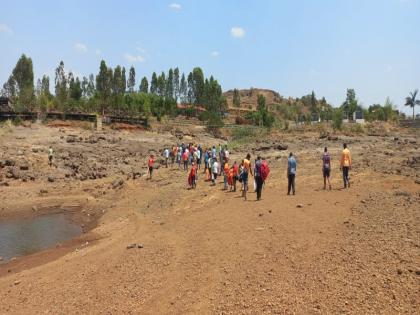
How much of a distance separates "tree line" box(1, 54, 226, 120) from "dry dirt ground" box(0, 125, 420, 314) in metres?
37.1

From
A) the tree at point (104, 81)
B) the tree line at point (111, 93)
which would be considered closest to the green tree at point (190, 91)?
the tree line at point (111, 93)

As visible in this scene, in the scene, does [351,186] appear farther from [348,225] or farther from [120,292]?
[120,292]

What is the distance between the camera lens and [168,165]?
104 ft

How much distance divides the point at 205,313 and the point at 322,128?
49.9 metres

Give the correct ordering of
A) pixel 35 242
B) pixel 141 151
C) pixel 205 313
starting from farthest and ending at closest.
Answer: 1. pixel 141 151
2. pixel 35 242
3. pixel 205 313

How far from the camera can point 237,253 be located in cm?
1106

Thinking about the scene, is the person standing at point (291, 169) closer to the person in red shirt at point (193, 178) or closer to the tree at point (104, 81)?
the person in red shirt at point (193, 178)

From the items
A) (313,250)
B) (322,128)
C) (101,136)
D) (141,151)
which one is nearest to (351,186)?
(313,250)

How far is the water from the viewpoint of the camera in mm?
16297

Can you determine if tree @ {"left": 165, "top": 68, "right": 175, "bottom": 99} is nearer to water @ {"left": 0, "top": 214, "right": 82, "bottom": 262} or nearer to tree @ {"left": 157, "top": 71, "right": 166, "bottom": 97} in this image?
tree @ {"left": 157, "top": 71, "right": 166, "bottom": 97}

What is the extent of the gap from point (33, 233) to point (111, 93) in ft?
192

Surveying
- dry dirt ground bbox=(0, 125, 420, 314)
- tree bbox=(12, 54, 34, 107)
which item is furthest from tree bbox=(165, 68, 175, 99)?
dry dirt ground bbox=(0, 125, 420, 314)

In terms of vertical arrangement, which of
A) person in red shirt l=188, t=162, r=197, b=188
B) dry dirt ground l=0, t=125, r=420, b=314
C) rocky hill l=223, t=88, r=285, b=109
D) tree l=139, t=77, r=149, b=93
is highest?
rocky hill l=223, t=88, r=285, b=109

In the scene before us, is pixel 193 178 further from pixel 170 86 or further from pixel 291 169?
pixel 170 86
